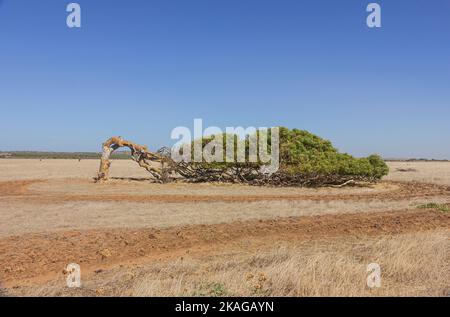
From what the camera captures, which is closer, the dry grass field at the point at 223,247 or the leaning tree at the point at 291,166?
the dry grass field at the point at 223,247

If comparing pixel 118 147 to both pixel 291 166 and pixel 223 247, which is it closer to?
pixel 291 166

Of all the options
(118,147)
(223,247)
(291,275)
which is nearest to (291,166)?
(118,147)

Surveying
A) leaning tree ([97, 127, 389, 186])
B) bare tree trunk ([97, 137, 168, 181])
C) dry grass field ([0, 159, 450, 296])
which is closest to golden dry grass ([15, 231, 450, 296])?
dry grass field ([0, 159, 450, 296])

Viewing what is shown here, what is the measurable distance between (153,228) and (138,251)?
2.58 metres

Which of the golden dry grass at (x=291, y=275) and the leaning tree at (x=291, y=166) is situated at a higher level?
the leaning tree at (x=291, y=166)

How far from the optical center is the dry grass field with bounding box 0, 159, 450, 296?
6.93 metres

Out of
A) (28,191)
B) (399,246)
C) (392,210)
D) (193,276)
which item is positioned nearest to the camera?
(193,276)

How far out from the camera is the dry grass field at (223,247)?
6.93 m

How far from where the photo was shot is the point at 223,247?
11055 mm

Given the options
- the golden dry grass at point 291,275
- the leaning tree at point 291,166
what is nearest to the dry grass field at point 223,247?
the golden dry grass at point 291,275

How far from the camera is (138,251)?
35.1ft

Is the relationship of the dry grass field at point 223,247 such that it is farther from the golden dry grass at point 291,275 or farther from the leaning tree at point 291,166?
the leaning tree at point 291,166
